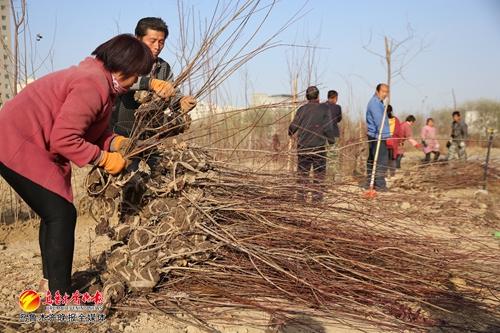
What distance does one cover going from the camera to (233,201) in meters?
2.74

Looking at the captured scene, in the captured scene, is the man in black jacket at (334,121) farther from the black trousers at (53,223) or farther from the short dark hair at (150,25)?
the black trousers at (53,223)

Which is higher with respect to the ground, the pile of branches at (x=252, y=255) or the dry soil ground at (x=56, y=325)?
the pile of branches at (x=252, y=255)

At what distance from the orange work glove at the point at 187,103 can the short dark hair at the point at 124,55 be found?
0.54m

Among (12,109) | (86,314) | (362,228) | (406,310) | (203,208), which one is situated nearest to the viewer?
(12,109)

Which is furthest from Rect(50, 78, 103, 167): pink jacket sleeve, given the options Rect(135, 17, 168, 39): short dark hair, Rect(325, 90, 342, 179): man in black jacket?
Rect(325, 90, 342, 179): man in black jacket

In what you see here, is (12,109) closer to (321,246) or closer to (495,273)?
(321,246)

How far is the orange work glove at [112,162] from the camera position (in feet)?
7.11

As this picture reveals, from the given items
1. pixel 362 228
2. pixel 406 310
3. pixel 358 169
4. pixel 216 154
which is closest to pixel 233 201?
pixel 216 154

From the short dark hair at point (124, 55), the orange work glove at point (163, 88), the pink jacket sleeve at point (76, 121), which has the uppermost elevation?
the short dark hair at point (124, 55)

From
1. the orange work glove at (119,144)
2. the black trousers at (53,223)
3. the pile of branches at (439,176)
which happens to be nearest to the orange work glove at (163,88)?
the orange work glove at (119,144)

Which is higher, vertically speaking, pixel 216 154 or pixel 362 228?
pixel 216 154

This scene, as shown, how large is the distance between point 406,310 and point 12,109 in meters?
2.23

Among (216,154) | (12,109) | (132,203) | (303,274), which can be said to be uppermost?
(12,109)

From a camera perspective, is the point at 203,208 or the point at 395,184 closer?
the point at 203,208
